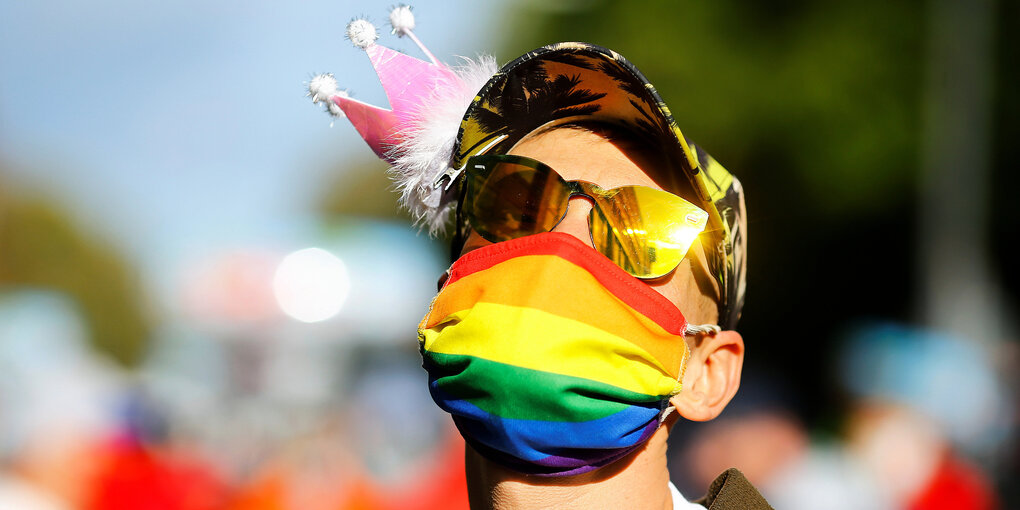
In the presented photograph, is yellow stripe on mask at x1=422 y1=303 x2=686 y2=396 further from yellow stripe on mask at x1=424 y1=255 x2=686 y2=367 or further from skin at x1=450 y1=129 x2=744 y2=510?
skin at x1=450 y1=129 x2=744 y2=510

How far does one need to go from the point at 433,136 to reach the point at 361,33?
36cm

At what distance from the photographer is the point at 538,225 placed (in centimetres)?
228

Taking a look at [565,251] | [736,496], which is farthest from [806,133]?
[565,251]

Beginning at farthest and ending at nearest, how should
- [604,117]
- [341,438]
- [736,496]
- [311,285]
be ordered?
[311,285]
[341,438]
[736,496]
[604,117]

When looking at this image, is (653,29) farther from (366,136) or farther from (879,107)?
(366,136)

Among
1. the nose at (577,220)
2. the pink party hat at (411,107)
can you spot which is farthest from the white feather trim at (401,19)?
the nose at (577,220)

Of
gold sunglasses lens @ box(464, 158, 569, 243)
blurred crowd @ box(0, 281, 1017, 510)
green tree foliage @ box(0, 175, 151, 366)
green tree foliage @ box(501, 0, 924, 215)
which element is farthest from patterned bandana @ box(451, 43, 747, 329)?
green tree foliage @ box(0, 175, 151, 366)

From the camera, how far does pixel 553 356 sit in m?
2.06

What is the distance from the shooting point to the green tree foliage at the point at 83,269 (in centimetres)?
5534

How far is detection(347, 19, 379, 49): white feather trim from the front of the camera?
254cm

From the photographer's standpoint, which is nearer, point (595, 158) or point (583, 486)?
point (583, 486)

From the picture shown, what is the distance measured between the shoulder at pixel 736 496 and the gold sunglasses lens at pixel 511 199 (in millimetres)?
904

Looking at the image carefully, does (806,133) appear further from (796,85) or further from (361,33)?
(361,33)

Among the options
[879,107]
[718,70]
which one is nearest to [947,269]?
[879,107]
